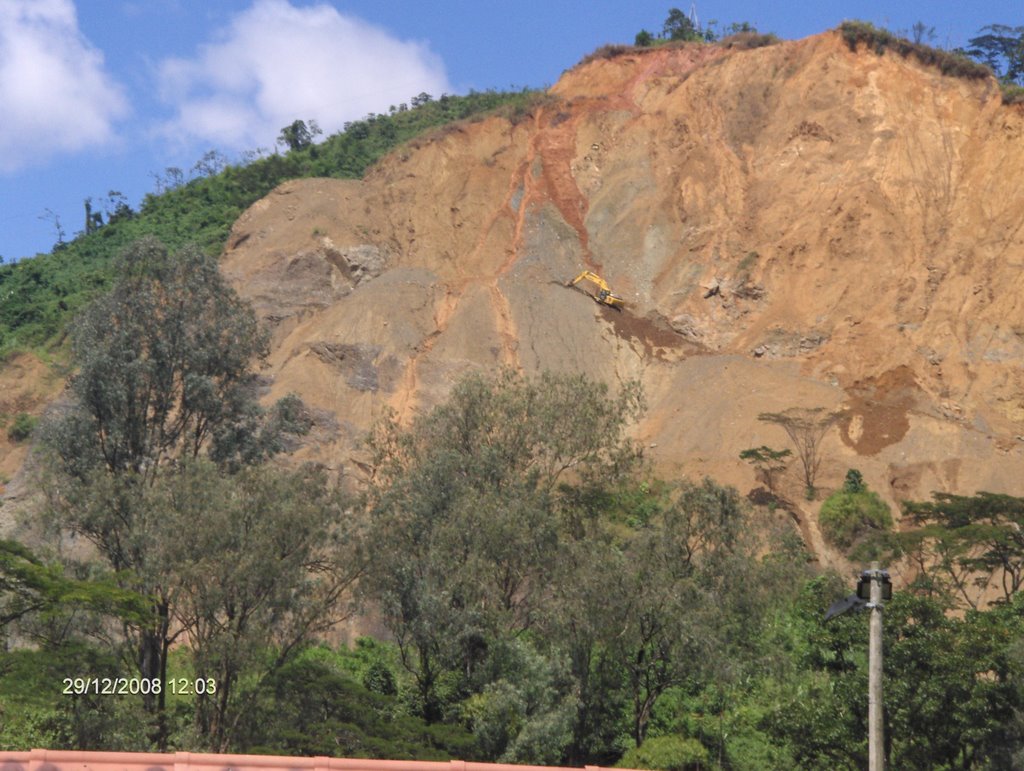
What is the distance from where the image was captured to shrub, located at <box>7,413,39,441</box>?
57625mm

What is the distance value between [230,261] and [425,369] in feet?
49.8

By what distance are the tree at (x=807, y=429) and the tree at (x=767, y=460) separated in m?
0.73

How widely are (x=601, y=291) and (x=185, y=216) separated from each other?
1353 inches

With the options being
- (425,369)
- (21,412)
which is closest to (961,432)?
(425,369)

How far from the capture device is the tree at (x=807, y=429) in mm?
49406

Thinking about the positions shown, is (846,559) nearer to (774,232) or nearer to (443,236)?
(774,232)

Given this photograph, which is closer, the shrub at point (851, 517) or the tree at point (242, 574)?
the tree at point (242, 574)

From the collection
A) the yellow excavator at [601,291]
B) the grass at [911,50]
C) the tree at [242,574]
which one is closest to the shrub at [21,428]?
the yellow excavator at [601,291]

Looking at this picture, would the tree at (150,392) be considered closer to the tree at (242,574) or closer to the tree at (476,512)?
the tree at (242,574)

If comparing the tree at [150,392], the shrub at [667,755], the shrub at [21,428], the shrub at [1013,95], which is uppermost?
the shrub at [1013,95]

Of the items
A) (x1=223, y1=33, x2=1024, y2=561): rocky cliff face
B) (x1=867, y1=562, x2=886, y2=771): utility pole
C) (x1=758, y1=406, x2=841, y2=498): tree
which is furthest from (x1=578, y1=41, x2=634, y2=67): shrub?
(x1=867, y1=562, x2=886, y2=771): utility pole

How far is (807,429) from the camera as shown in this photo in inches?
1997

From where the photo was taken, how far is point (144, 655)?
29109 millimetres

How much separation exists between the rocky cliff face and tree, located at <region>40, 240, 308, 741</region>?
15.1 metres
